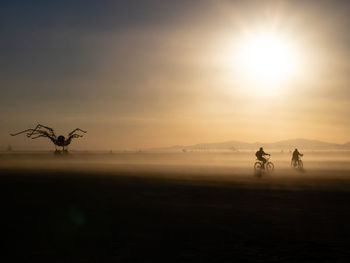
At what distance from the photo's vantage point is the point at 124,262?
25.5 feet

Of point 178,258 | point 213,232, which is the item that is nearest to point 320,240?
point 213,232

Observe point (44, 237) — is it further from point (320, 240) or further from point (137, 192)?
point (137, 192)

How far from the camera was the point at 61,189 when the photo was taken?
1959 centimetres

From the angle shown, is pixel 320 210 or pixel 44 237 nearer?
pixel 44 237

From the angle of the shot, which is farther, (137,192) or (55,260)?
(137,192)

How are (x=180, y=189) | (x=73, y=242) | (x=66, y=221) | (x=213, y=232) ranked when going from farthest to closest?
(x=180, y=189) < (x=66, y=221) < (x=213, y=232) < (x=73, y=242)

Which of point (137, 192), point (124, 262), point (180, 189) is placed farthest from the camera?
point (180, 189)

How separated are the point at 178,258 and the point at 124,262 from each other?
41.1 inches

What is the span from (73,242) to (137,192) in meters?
9.42

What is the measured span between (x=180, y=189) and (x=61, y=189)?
18.4 ft

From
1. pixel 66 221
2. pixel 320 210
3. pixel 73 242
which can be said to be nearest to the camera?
pixel 73 242

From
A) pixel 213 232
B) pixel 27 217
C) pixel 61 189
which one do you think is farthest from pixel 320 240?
pixel 61 189

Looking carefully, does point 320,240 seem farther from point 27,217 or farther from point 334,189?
point 334,189

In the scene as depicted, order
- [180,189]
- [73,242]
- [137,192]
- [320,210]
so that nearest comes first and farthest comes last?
[73,242] < [320,210] < [137,192] < [180,189]
